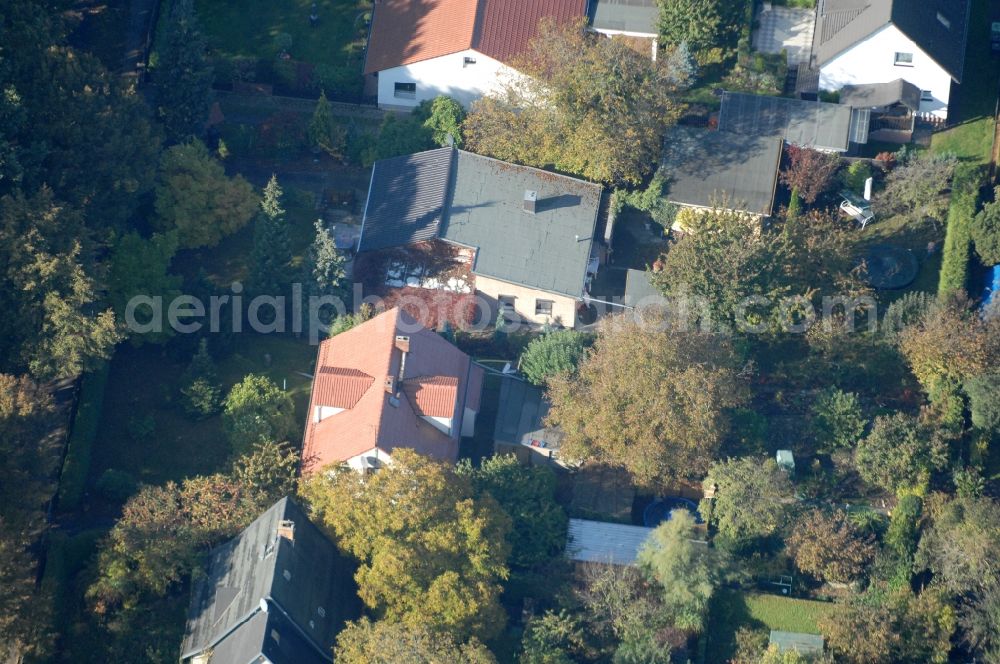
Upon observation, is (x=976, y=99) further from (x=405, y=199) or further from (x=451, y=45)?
(x=405, y=199)

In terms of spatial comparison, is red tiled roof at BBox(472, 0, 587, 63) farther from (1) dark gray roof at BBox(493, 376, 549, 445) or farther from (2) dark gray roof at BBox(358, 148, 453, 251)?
(1) dark gray roof at BBox(493, 376, 549, 445)

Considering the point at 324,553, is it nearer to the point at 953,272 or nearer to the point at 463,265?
the point at 463,265

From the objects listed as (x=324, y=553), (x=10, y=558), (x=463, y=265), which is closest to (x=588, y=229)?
(x=463, y=265)

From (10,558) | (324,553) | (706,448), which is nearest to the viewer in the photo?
(10,558)

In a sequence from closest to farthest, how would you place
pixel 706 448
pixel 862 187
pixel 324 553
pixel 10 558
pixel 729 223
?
pixel 10 558, pixel 324 553, pixel 706 448, pixel 729 223, pixel 862 187

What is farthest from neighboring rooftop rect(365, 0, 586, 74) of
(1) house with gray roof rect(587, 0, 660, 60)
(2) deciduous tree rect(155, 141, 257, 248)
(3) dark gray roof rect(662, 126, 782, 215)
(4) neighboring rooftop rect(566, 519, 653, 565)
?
(4) neighboring rooftop rect(566, 519, 653, 565)

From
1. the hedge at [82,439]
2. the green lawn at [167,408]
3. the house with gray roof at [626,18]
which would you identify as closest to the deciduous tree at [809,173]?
the house with gray roof at [626,18]

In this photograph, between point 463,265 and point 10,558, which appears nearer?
point 10,558

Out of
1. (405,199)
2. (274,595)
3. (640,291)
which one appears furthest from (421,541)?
(405,199)
